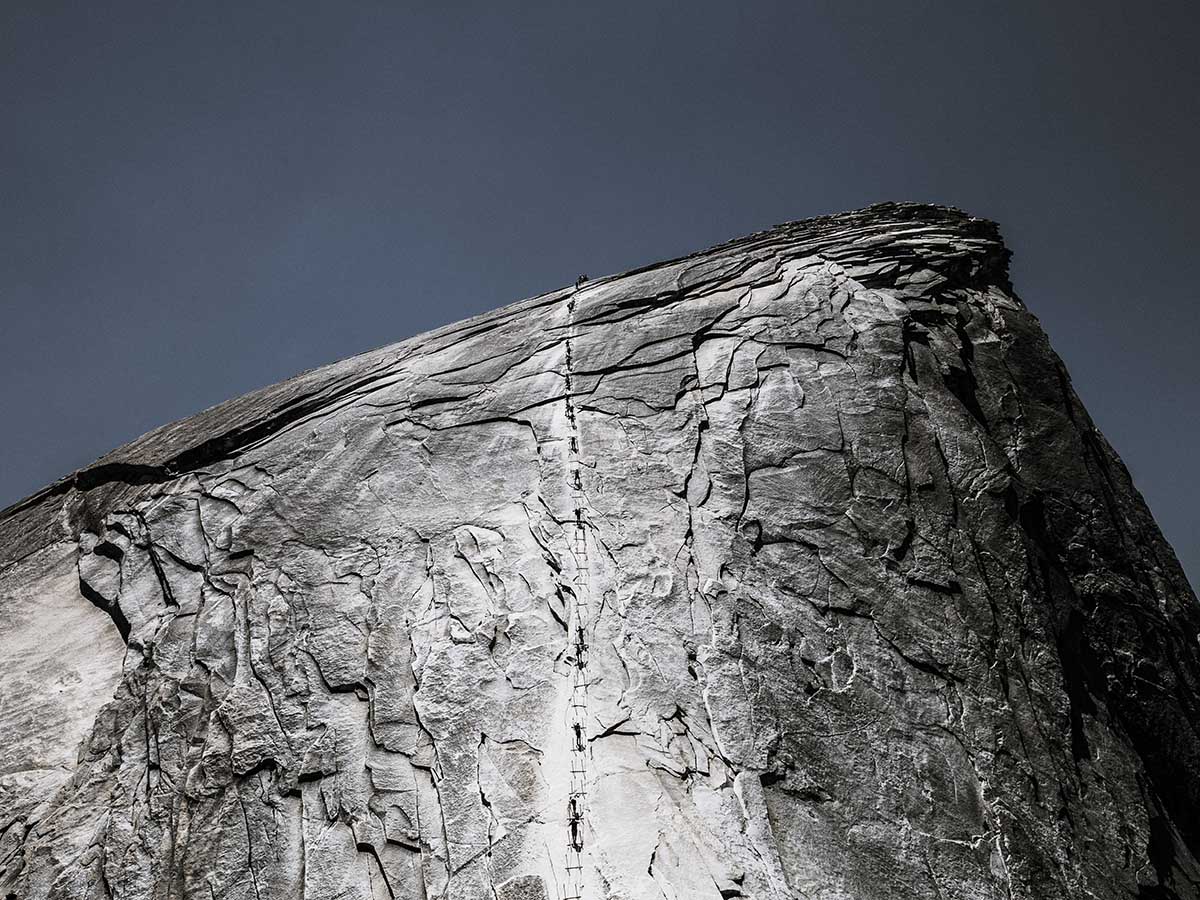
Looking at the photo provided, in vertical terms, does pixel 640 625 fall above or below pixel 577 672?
above

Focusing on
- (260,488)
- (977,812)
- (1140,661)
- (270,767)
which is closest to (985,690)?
(977,812)

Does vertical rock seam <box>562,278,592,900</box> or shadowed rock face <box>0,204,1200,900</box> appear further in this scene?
shadowed rock face <box>0,204,1200,900</box>

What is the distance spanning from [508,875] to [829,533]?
145 inches

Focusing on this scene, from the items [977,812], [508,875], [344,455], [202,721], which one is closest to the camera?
[508,875]

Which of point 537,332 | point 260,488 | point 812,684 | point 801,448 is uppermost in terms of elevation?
point 537,332

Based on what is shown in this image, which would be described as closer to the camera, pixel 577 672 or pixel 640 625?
pixel 577 672

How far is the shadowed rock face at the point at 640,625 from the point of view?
22.2ft

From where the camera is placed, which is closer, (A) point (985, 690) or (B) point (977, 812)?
(B) point (977, 812)

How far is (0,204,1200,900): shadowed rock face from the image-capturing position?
6.78 metres

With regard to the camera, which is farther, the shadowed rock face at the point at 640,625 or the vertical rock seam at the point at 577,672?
the shadowed rock face at the point at 640,625

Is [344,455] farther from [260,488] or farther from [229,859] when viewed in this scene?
[229,859]

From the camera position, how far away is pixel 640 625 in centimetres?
759

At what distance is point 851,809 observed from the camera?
22.1 ft

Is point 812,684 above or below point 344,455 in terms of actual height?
below
